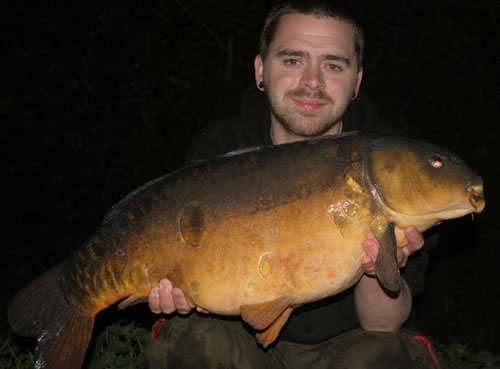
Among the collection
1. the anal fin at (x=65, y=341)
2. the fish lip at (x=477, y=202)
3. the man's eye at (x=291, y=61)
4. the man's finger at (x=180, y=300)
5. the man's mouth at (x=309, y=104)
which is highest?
the man's eye at (x=291, y=61)

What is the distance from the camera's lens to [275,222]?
5.63ft

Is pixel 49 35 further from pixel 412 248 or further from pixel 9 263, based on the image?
pixel 412 248

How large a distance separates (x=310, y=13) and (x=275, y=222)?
117 cm

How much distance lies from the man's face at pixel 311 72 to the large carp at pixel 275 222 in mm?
623

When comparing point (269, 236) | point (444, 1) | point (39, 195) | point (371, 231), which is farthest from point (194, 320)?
point (444, 1)

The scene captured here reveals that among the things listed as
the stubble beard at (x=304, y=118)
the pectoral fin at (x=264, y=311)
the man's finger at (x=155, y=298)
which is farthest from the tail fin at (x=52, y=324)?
the stubble beard at (x=304, y=118)

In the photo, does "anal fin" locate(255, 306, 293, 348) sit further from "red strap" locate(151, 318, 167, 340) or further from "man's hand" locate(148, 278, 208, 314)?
"red strap" locate(151, 318, 167, 340)

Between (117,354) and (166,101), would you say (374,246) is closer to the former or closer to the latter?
(117,354)

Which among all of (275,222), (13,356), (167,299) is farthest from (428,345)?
(13,356)

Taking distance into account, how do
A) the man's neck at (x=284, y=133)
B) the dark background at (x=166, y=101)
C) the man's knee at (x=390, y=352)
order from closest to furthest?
the man's knee at (x=390, y=352) → the man's neck at (x=284, y=133) → the dark background at (x=166, y=101)

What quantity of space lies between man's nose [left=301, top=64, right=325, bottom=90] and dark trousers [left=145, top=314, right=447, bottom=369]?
1.11 metres

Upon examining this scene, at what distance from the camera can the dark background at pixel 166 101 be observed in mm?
4402

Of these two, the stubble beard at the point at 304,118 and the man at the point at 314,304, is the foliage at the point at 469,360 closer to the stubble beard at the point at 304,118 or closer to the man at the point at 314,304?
the man at the point at 314,304

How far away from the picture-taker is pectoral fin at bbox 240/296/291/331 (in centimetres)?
174
